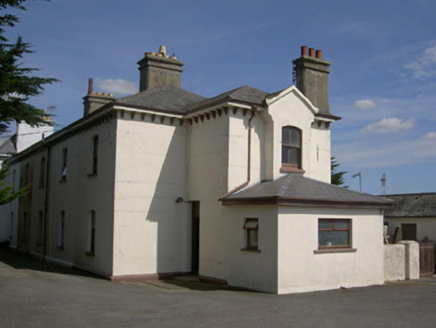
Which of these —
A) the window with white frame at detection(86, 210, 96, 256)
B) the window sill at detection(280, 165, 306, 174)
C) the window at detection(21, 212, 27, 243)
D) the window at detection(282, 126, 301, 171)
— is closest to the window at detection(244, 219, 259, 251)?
the window sill at detection(280, 165, 306, 174)

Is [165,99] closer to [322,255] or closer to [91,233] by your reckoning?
[91,233]

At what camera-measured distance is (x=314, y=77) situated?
2011 centimetres

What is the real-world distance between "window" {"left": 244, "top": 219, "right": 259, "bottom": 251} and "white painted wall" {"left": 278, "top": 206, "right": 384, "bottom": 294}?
3.65ft

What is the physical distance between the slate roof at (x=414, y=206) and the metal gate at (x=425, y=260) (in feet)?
45.2

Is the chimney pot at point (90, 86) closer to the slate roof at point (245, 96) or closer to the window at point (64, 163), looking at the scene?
the window at point (64, 163)

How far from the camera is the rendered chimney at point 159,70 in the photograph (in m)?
21.8

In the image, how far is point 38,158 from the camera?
27984 millimetres

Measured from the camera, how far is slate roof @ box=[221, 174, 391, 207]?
1473 centimetres

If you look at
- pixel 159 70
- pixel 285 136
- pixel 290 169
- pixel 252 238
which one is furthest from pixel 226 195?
pixel 159 70

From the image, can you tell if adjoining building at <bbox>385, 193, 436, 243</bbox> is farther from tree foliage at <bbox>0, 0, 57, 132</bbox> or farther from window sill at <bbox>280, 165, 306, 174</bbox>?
tree foliage at <bbox>0, 0, 57, 132</bbox>

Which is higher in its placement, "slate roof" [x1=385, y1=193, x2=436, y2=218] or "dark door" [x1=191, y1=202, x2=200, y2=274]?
"slate roof" [x1=385, y1=193, x2=436, y2=218]

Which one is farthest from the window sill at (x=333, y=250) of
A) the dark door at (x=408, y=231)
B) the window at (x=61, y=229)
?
the dark door at (x=408, y=231)

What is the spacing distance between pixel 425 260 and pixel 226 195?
973cm

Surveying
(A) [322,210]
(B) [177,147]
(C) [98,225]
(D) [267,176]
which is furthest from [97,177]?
(A) [322,210]
